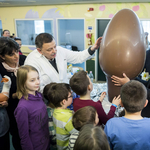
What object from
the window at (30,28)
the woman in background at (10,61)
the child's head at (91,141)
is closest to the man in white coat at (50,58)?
the woman in background at (10,61)

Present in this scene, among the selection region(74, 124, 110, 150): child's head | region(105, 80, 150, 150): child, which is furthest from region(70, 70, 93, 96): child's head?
region(74, 124, 110, 150): child's head

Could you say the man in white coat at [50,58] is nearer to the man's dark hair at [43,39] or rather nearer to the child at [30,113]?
the man's dark hair at [43,39]

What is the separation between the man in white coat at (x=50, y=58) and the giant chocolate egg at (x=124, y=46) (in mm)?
322

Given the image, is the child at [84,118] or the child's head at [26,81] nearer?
the child at [84,118]

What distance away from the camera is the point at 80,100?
1.10 meters

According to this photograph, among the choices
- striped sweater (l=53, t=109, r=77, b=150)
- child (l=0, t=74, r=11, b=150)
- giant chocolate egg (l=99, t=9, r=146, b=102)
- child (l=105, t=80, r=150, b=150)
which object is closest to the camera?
child (l=105, t=80, r=150, b=150)

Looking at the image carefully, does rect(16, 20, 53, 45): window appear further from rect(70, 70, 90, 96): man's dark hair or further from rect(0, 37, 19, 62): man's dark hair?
rect(70, 70, 90, 96): man's dark hair

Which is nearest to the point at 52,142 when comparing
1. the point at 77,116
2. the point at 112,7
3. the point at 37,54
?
the point at 77,116

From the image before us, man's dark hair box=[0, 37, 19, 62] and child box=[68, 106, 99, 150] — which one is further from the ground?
man's dark hair box=[0, 37, 19, 62]

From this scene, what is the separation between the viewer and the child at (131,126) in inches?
30.3

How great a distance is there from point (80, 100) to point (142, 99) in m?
0.42

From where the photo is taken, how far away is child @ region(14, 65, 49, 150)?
1036mm

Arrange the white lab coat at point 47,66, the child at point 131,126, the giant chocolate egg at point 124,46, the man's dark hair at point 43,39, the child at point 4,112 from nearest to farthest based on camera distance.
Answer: the child at point 131,126 → the giant chocolate egg at point 124,46 → the child at point 4,112 → the man's dark hair at point 43,39 → the white lab coat at point 47,66

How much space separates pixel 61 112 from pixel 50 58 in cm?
52
